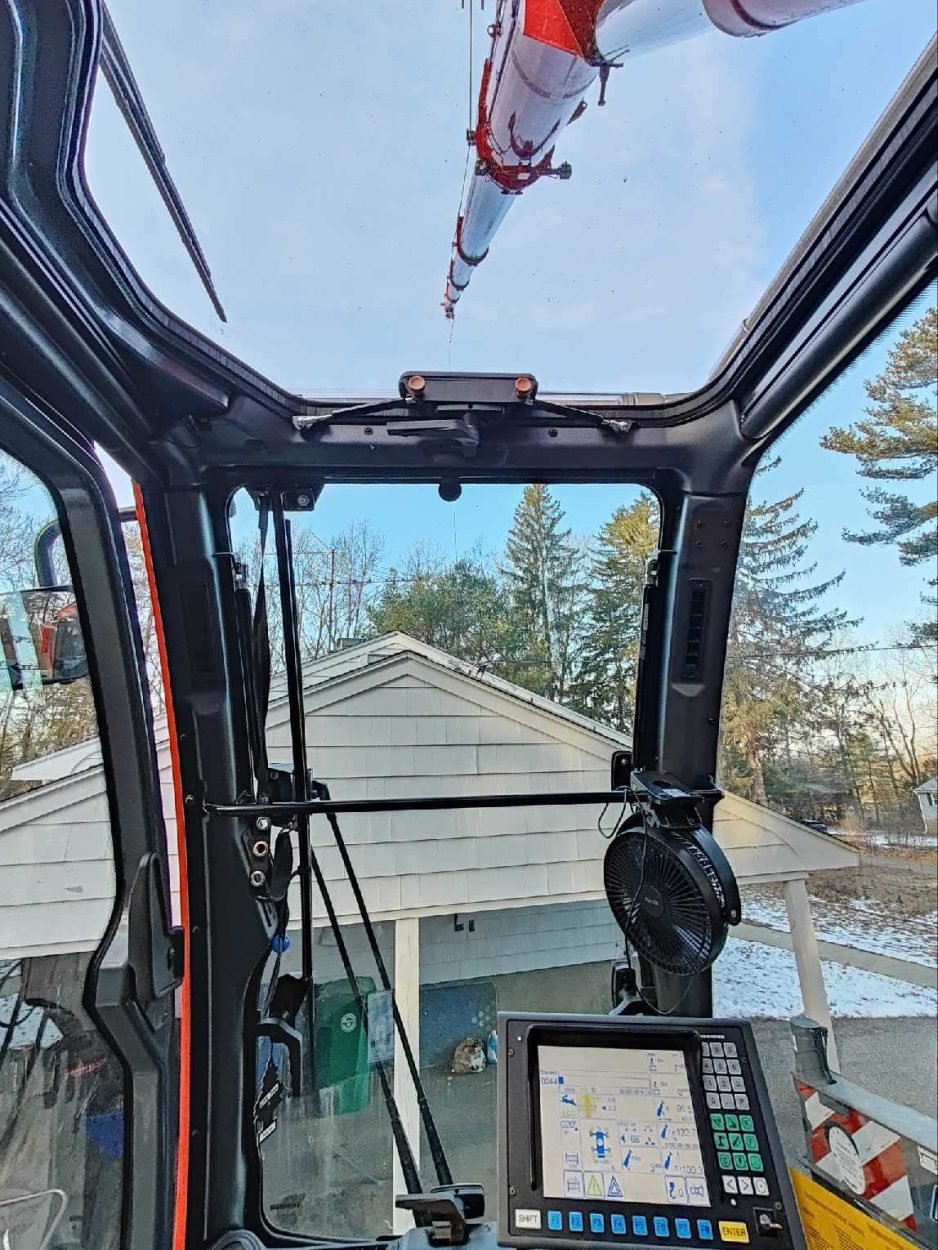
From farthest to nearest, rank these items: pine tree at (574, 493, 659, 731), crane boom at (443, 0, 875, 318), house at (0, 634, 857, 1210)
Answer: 1. pine tree at (574, 493, 659, 731)
2. house at (0, 634, 857, 1210)
3. crane boom at (443, 0, 875, 318)

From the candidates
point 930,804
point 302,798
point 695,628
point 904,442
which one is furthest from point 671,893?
point 904,442

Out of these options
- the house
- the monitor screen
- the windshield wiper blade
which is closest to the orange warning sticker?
the monitor screen

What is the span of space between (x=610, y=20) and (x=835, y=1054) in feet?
6.32

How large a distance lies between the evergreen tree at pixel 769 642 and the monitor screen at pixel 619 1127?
0.71m

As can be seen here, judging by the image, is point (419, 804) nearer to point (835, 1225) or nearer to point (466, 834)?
point (466, 834)

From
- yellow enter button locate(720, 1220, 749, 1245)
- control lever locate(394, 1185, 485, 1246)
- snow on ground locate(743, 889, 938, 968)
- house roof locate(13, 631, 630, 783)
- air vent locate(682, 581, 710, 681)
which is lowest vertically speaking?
control lever locate(394, 1185, 485, 1246)

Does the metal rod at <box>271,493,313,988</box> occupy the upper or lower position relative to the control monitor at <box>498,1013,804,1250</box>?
upper

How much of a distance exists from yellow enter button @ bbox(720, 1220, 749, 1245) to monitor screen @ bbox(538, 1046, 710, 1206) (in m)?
0.04

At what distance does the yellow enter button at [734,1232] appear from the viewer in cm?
103

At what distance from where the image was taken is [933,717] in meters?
1.12

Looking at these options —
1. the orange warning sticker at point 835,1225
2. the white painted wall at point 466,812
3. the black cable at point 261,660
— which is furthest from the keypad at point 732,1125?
the black cable at point 261,660

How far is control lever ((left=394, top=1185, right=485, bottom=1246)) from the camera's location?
4.00ft

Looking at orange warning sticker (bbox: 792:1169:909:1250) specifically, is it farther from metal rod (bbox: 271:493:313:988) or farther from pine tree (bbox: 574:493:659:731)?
metal rod (bbox: 271:493:313:988)

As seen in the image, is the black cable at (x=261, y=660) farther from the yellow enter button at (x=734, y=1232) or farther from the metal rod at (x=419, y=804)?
the yellow enter button at (x=734, y=1232)
